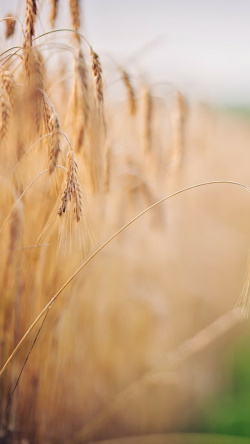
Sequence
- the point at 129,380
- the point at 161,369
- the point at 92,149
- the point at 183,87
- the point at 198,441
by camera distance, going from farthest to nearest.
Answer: the point at 129,380 < the point at 198,441 < the point at 183,87 < the point at 161,369 < the point at 92,149

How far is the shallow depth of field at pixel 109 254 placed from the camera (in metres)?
0.66

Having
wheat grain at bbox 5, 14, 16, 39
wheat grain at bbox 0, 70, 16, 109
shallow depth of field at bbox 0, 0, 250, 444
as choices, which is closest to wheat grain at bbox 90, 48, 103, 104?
shallow depth of field at bbox 0, 0, 250, 444

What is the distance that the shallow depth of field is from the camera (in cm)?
66

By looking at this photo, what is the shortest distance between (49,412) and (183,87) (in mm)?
739

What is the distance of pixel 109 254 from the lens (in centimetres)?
107

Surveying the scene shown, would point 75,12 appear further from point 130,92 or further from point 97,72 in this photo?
point 130,92

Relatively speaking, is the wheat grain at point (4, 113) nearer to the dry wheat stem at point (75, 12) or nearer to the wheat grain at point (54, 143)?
the wheat grain at point (54, 143)

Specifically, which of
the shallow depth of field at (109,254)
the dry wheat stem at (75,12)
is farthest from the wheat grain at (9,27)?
the dry wheat stem at (75,12)

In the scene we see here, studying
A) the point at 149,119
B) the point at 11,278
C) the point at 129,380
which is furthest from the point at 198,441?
the point at 149,119

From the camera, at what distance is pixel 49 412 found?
96 cm

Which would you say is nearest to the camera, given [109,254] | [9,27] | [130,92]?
[9,27]

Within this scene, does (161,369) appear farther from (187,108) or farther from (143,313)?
(187,108)

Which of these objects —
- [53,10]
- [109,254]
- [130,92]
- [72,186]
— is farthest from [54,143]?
[109,254]

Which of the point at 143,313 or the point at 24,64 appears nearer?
the point at 24,64
